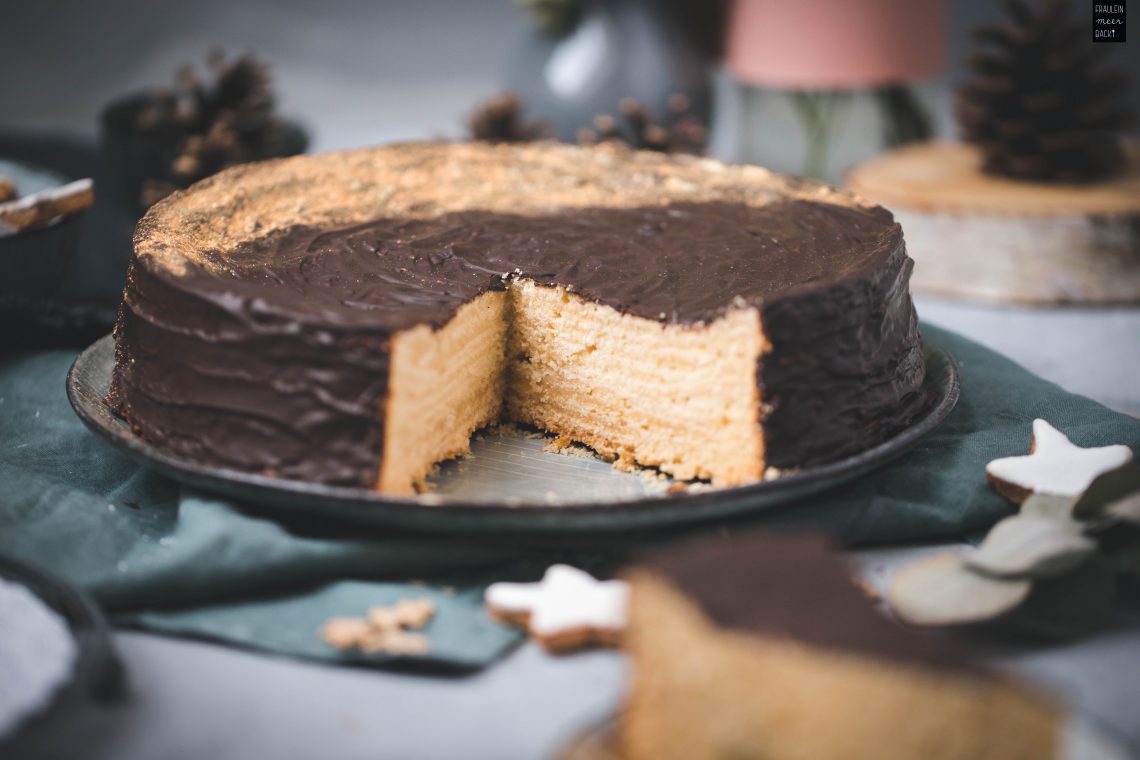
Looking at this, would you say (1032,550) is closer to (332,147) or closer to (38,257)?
(38,257)

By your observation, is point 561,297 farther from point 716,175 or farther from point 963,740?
point 963,740

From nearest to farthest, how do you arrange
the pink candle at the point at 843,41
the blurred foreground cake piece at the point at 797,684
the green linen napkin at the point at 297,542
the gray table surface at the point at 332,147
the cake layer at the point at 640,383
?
the blurred foreground cake piece at the point at 797,684
the gray table surface at the point at 332,147
the green linen napkin at the point at 297,542
the cake layer at the point at 640,383
the pink candle at the point at 843,41

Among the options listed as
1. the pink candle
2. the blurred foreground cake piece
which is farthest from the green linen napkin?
the pink candle

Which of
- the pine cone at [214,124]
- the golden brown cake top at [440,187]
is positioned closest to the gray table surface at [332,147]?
the pine cone at [214,124]

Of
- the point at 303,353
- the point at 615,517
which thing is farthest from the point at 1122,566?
the point at 303,353

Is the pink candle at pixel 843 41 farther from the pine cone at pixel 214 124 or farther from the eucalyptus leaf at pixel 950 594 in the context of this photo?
the eucalyptus leaf at pixel 950 594

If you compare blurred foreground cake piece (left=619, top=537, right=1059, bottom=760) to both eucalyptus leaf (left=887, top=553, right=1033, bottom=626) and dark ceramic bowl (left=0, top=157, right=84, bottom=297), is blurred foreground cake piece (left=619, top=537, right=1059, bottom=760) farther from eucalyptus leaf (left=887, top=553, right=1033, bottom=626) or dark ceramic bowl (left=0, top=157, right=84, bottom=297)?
dark ceramic bowl (left=0, top=157, right=84, bottom=297)

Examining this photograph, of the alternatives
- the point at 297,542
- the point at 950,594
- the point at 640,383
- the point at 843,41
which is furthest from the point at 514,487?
the point at 843,41
